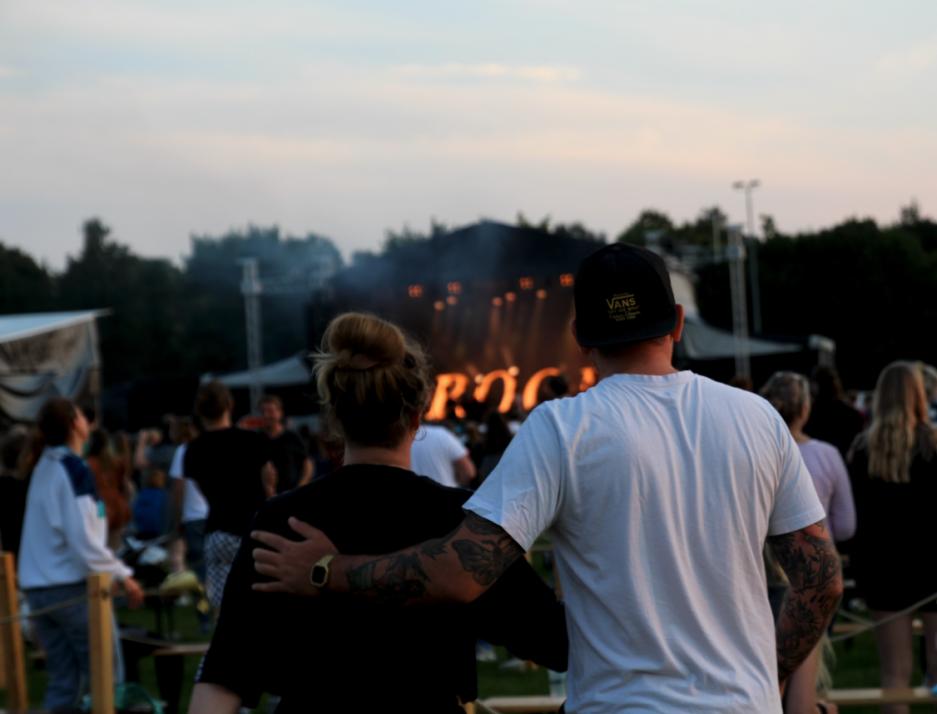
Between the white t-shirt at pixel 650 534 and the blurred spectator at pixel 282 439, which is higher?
the white t-shirt at pixel 650 534

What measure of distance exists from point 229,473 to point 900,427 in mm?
3293

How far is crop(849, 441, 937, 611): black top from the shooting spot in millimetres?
6180

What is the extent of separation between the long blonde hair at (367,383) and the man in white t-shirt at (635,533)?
0.22m

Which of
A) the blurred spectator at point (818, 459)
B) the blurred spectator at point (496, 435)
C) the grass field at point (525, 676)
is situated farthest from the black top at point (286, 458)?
the blurred spectator at point (818, 459)

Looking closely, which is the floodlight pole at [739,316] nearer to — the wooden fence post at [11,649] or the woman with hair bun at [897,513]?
the wooden fence post at [11,649]

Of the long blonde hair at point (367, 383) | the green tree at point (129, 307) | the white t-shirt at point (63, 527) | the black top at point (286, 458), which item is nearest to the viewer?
the long blonde hair at point (367, 383)

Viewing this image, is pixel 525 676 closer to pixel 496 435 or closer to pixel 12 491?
pixel 496 435

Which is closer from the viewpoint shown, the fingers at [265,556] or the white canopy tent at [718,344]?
the fingers at [265,556]

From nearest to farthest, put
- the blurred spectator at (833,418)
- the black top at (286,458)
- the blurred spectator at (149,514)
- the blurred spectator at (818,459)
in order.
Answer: the blurred spectator at (818,459) → the black top at (286,458) → the blurred spectator at (833,418) → the blurred spectator at (149,514)

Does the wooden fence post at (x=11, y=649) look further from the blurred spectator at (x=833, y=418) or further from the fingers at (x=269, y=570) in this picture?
the fingers at (x=269, y=570)

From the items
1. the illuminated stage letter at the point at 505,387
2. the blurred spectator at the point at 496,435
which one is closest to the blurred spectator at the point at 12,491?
the blurred spectator at the point at 496,435

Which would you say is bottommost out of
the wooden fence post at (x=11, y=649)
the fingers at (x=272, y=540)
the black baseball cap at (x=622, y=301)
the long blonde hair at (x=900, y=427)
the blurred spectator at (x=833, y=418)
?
the wooden fence post at (x=11, y=649)

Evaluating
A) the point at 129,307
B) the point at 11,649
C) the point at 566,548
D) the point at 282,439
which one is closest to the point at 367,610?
the point at 566,548

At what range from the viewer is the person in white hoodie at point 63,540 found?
707cm
